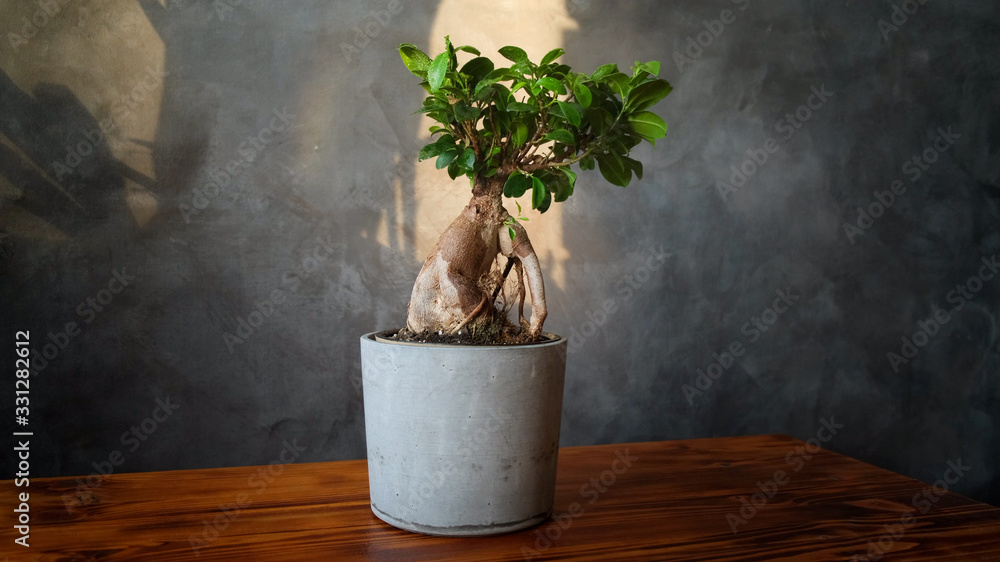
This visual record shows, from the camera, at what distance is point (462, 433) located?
2.72ft

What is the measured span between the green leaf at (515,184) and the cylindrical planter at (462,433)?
213 millimetres

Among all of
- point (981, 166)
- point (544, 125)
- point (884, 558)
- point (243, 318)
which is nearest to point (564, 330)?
point (243, 318)

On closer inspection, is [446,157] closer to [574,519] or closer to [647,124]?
[647,124]

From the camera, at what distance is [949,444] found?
2.45 metres

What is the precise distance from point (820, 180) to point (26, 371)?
244 centimetres

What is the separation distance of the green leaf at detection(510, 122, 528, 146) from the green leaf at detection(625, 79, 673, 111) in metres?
0.14

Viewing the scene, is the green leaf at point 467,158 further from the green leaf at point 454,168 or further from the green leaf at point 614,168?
the green leaf at point 614,168

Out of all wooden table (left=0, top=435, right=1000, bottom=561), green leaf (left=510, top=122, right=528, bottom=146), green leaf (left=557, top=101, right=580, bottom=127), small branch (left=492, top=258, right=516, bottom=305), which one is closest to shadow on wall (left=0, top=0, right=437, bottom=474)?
wooden table (left=0, top=435, right=1000, bottom=561)

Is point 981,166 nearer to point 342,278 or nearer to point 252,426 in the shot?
point 342,278

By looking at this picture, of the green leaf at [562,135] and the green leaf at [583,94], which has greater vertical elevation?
the green leaf at [583,94]

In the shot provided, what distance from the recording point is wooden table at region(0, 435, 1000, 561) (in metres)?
0.78

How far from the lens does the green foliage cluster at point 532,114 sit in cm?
88

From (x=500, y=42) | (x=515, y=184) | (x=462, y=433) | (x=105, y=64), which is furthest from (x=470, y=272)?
(x=105, y=64)

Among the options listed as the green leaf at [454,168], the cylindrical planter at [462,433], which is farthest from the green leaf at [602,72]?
the cylindrical planter at [462,433]
